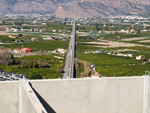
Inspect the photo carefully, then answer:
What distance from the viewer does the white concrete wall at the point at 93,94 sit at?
11297 mm

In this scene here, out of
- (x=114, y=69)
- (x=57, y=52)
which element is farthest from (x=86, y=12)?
(x=114, y=69)

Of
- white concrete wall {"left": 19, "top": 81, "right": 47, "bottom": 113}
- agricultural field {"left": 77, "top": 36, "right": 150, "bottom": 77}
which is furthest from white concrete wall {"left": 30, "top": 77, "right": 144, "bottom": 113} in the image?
agricultural field {"left": 77, "top": 36, "right": 150, "bottom": 77}

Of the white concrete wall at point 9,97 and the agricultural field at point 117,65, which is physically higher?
the white concrete wall at point 9,97

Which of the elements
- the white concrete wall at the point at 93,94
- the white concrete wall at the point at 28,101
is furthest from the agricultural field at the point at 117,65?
the white concrete wall at the point at 28,101

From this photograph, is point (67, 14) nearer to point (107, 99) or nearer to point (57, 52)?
point (57, 52)

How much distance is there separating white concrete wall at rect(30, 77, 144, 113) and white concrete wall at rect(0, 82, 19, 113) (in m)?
0.70

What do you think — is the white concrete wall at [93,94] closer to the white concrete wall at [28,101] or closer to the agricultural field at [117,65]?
the white concrete wall at [28,101]

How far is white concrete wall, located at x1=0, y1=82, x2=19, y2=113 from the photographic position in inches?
429

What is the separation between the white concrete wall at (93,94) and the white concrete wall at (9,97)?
0.70 metres

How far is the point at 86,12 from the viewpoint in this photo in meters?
192

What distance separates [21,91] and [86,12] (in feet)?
604

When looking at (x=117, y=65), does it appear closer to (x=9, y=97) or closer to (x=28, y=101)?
(x=9, y=97)

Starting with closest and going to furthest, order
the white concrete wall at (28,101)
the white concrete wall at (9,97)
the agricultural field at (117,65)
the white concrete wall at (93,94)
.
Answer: the white concrete wall at (28,101)
the white concrete wall at (9,97)
the white concrete wall at (93,94)
the agricultural field at (117,65)

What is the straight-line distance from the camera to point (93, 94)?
38.4 ft
